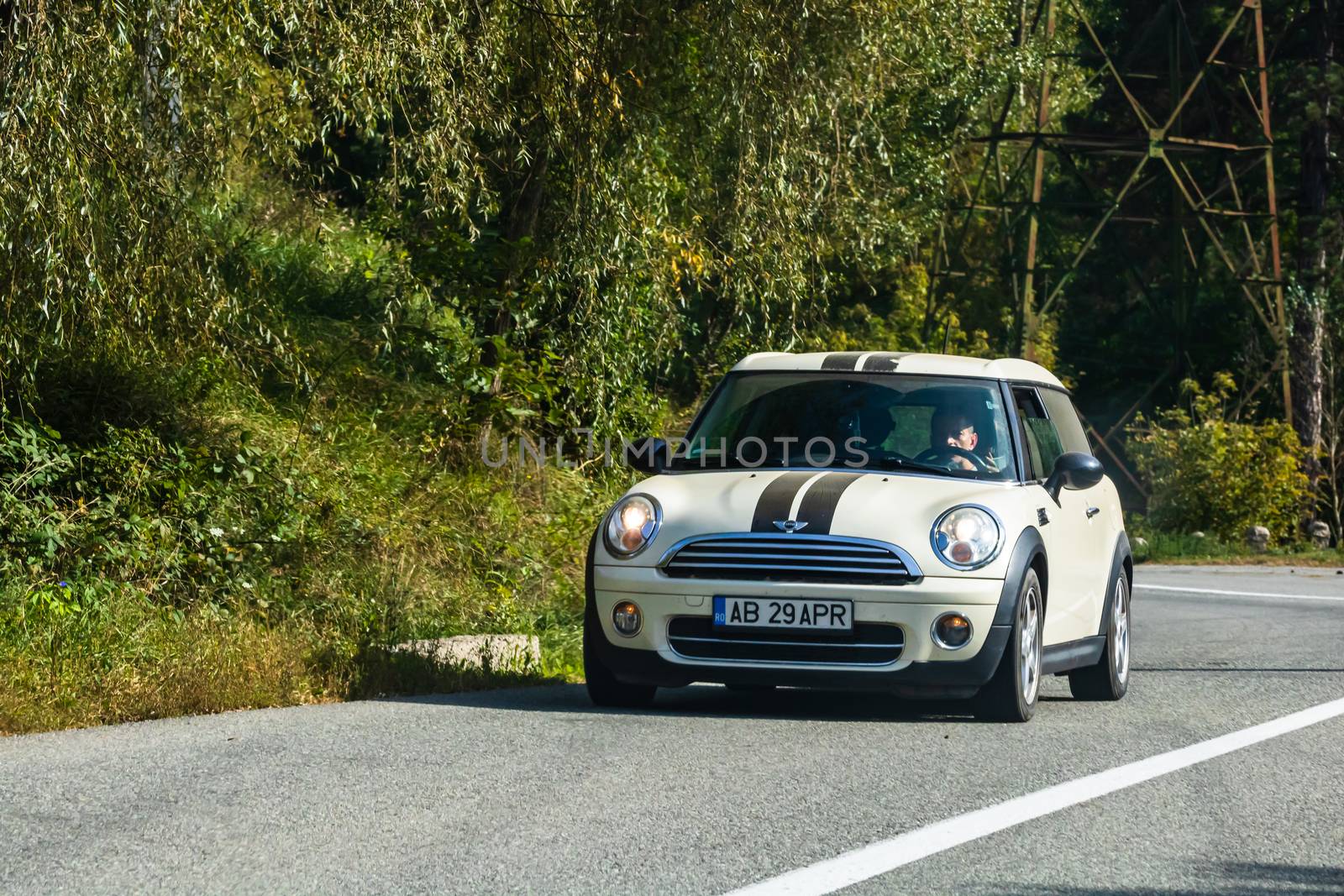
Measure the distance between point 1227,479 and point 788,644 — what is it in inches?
964

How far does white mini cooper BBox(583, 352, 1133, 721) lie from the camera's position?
834cm

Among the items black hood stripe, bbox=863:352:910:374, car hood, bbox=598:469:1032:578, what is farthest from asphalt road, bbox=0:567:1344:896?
black hood stripe, bbox=863:352:910:374

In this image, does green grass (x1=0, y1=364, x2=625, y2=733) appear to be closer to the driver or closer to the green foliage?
the driver

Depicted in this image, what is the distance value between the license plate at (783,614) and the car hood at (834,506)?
0.30m

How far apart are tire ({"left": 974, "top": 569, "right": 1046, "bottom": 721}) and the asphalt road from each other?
11cm

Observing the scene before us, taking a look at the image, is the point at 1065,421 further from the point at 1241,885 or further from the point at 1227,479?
the point at 1227,479

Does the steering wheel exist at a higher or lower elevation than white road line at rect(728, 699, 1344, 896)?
higher

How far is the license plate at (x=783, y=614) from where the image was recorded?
328 inches

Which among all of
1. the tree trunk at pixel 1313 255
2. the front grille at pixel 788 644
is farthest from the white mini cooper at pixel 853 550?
the tree trunk at pixel 1313 255

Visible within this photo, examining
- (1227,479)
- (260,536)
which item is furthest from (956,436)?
(1227,479)

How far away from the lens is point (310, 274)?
2050 cm

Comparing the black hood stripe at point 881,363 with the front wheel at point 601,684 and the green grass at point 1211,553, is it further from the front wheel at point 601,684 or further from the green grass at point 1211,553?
the green grass at point 1211,553

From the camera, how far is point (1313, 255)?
127ft

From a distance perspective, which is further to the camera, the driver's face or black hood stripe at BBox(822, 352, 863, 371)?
black hood stripe at BBox(822, 352, 863, 371)
